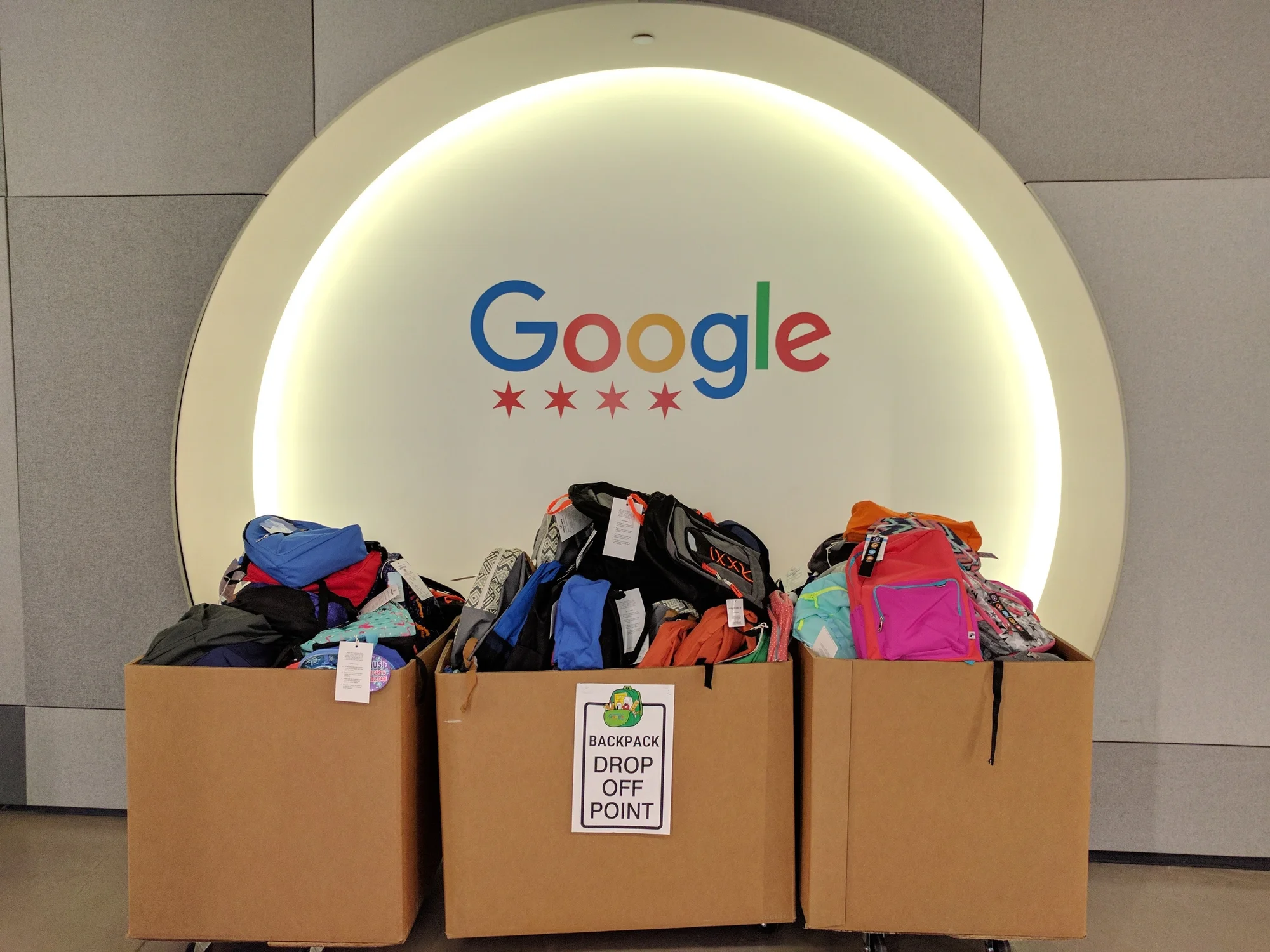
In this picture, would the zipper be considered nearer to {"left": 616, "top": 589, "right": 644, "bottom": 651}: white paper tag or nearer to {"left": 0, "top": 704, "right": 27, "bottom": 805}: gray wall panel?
{"left": 616, "top": 589, "right": 644, "bottom": 651}: white paper tag

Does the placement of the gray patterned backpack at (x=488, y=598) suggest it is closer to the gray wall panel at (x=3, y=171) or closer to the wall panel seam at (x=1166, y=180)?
the wall panel seam at (x=1166, y=180)

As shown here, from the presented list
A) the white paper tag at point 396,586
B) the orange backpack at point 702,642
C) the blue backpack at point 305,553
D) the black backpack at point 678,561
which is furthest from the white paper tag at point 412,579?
the orange backpack at point 702,642

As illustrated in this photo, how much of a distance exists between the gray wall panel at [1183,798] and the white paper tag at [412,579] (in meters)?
2.18

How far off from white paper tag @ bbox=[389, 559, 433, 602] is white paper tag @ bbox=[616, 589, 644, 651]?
1.92 ft

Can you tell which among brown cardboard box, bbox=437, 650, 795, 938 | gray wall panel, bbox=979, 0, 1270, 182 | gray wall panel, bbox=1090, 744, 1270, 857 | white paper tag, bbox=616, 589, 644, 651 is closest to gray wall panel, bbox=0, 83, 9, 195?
brown cardboard box, bbox=437, 650, 795, 938

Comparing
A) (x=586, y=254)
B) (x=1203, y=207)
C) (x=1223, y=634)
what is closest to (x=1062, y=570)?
(x=1223, y=634)

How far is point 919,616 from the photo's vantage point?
6.37 feet

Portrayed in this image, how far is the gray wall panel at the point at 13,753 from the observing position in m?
2.81

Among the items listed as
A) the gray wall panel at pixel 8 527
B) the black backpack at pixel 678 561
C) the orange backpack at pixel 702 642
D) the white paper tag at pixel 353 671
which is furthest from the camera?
the gray wall panel at pixel 8 527

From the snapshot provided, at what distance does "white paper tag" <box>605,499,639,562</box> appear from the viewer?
7.17ft

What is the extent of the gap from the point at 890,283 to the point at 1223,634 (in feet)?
5.09

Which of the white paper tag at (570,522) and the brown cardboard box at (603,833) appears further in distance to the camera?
the white paper tag at (570,522)

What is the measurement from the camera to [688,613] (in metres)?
2.13

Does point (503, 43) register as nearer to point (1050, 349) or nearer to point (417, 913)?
point (1050, 349)
